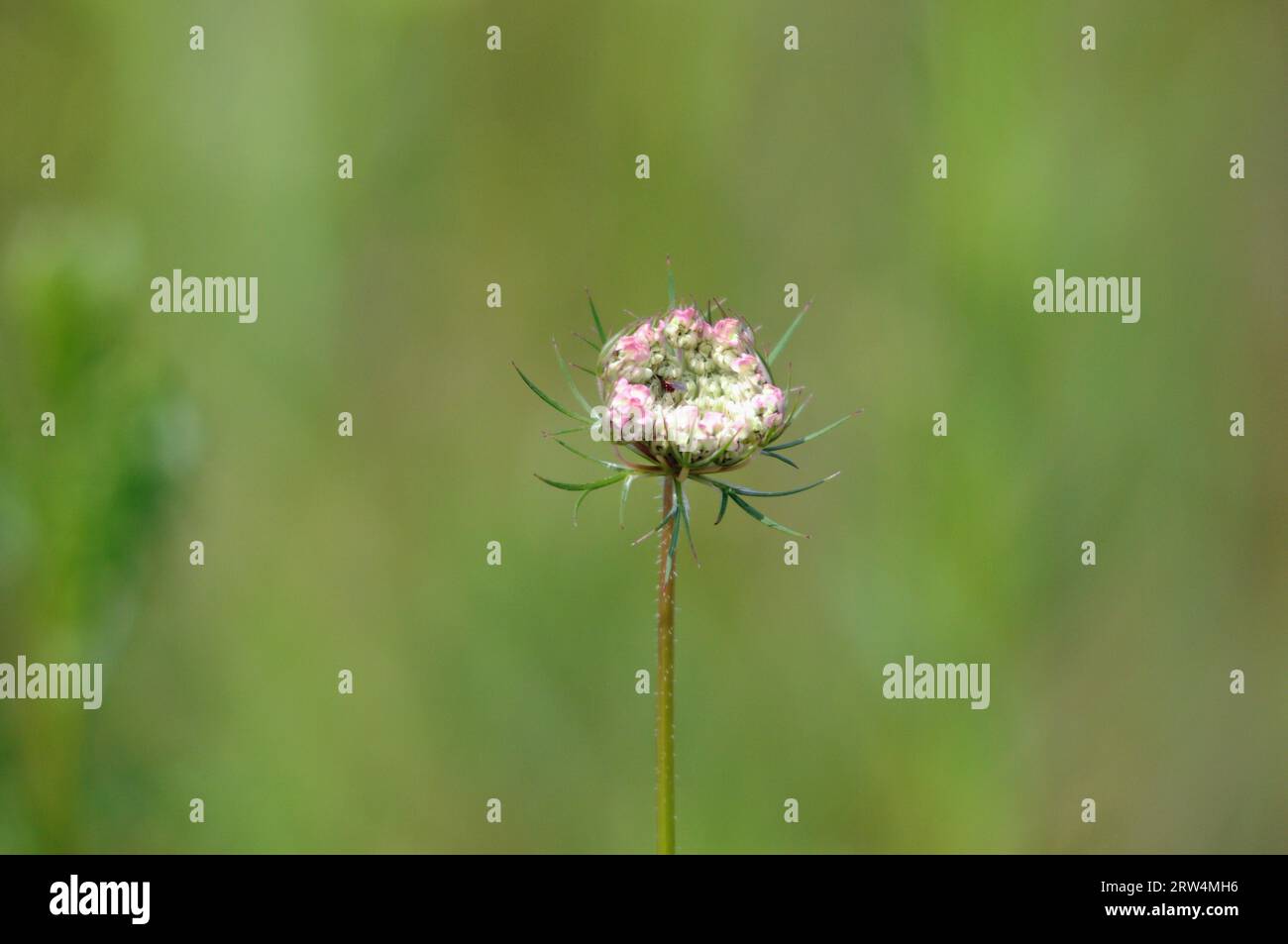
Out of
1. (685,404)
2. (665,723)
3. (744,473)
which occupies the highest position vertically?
(744,473)

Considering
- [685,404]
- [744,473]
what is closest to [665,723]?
[685,404]

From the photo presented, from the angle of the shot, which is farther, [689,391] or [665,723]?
[689,391]

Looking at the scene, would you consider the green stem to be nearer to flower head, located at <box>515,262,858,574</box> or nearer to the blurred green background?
flower head, located at <box>515,262,858,574</box>

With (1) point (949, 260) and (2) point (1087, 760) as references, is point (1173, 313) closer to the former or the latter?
(1) point (949, 260)

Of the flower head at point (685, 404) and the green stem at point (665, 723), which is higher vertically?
the flower head at point (685, 404)

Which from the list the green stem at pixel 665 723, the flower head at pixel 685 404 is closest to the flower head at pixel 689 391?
the flower head at pixel 685 404

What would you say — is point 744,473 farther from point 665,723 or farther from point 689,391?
point 665,723

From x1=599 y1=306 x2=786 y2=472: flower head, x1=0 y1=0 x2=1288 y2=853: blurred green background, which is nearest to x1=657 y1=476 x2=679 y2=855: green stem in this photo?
x1=599 y1=306 x2=786 y2=472: flower head

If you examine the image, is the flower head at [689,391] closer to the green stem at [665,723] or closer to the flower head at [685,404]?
the flower head at [685,404]

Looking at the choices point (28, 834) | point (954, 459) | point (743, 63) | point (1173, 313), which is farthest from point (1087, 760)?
point (28, 834)
